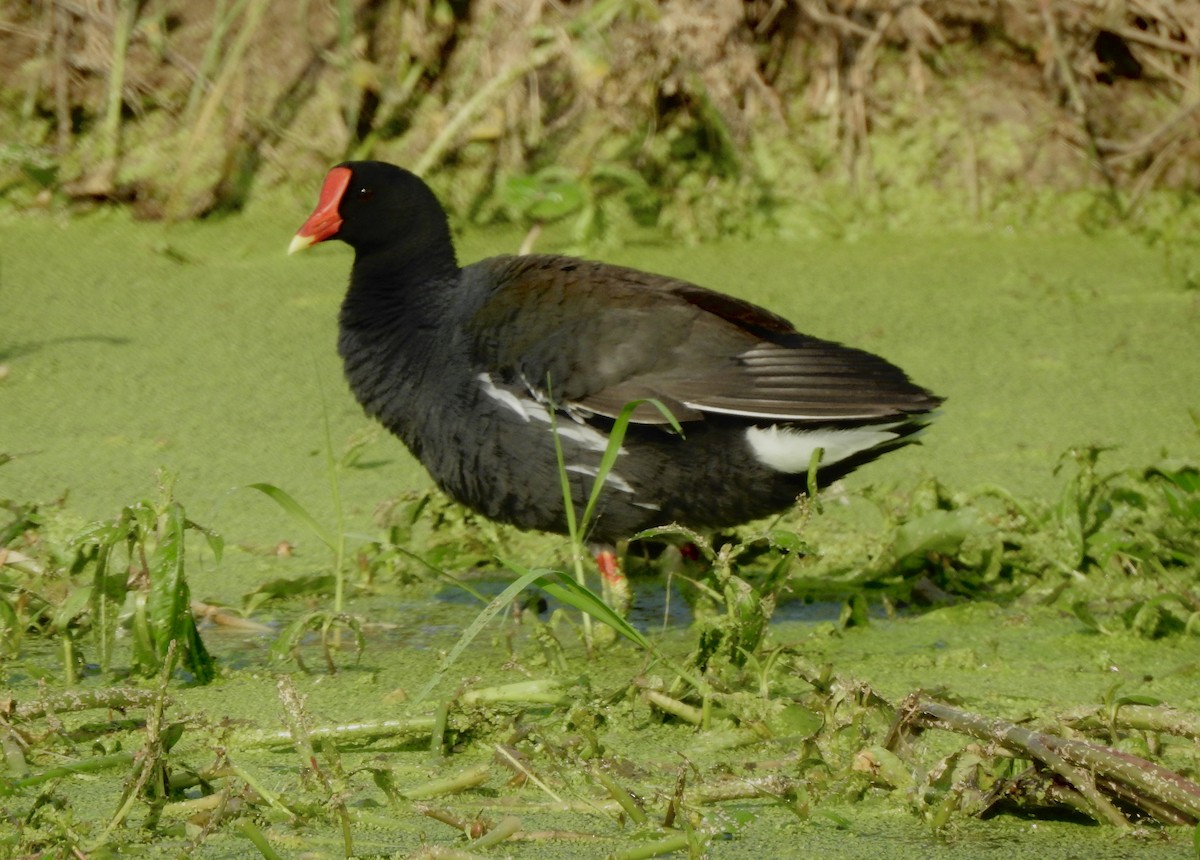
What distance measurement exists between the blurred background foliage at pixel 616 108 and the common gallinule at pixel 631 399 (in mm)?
1763

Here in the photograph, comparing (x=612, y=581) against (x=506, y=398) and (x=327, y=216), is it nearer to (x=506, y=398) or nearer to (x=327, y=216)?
(x=506, y=398)

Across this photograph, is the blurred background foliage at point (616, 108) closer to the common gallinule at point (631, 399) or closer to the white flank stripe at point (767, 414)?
the common gallinule at point (631, 399)

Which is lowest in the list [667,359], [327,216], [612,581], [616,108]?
[612,581]

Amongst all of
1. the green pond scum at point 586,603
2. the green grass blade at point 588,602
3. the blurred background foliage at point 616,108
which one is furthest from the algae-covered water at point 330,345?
the green grass blade at point 588,602

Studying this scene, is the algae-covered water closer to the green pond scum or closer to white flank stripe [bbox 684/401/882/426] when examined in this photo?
the green pond scum

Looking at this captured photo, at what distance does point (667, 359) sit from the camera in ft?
10.4

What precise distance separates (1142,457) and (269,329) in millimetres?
2322

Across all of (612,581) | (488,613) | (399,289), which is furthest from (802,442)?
(488,613)

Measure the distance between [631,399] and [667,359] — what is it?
12cm

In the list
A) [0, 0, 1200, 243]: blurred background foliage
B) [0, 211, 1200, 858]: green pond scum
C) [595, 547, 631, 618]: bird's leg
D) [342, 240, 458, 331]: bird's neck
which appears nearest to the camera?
[0, 211, 1200, 858]: green pond scum

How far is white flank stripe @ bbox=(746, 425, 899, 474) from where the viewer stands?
3.19 metres

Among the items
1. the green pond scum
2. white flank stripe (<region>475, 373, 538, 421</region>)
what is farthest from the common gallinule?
the green pond scum

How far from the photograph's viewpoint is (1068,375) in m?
4.36

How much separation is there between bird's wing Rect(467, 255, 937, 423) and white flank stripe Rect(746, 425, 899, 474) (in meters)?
0.07
